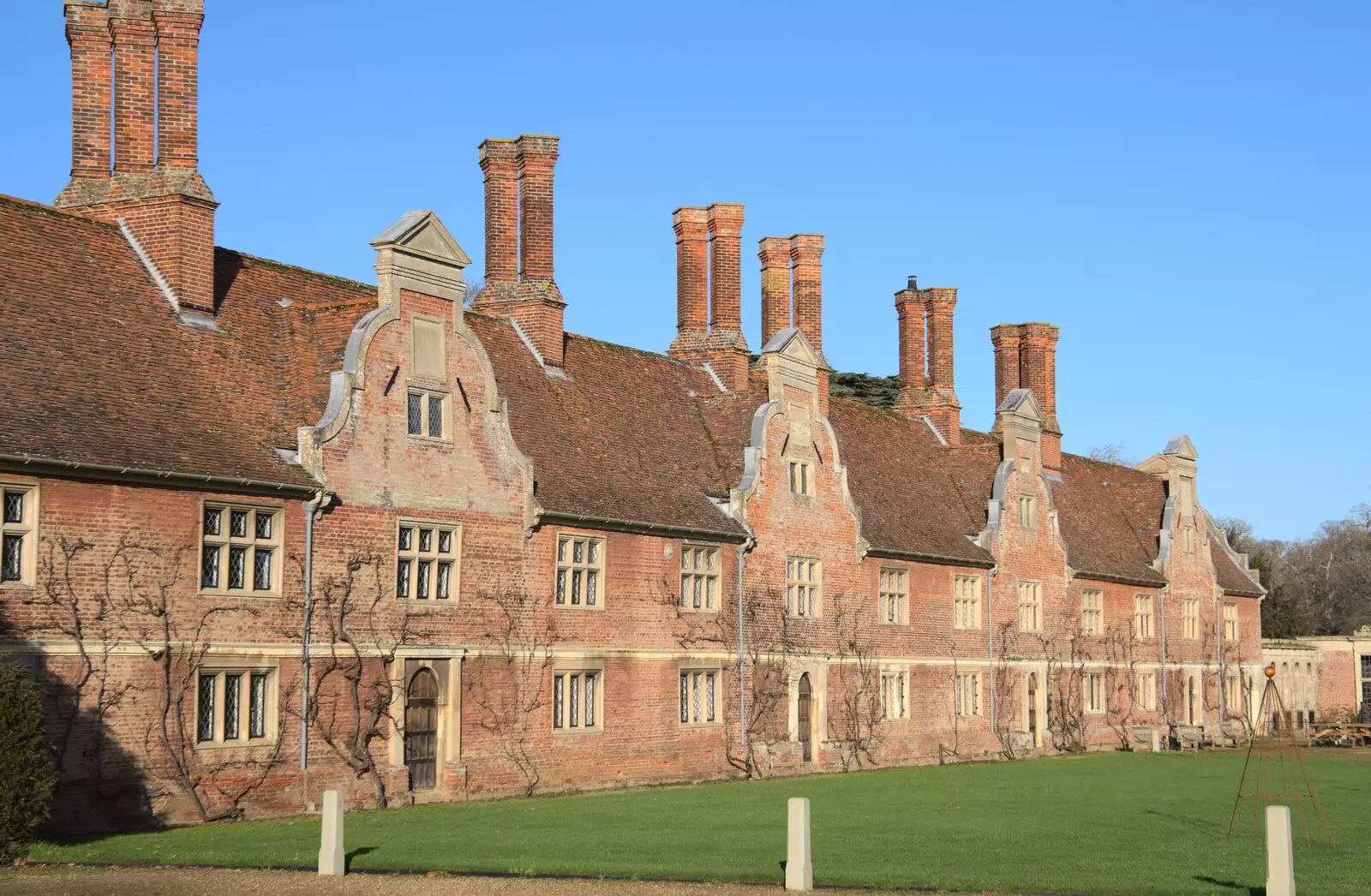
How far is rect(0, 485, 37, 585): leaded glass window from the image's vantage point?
19781 mm

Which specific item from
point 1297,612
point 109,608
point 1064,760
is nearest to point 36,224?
point 109,608

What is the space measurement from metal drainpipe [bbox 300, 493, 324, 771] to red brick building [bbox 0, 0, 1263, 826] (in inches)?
1.6

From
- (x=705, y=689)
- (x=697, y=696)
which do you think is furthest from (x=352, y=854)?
(x=705, y=689)

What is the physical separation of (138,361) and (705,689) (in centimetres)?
1308

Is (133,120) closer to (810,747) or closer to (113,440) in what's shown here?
(113,440)

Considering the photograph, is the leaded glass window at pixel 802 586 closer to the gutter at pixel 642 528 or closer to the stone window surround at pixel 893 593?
the gutter at pixel 642 528

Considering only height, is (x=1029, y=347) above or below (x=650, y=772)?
above

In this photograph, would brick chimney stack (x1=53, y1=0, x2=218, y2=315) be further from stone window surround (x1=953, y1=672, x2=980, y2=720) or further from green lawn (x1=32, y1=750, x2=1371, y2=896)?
stone window surround (x1=953, y1=672, x2=980, y2=720)

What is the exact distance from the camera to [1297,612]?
78.4m

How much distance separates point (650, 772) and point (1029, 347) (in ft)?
82.9

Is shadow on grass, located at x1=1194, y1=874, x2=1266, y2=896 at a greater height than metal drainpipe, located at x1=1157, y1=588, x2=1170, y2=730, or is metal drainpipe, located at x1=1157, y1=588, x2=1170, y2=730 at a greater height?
metal drainpipe, located at x1=1157, y1=588, x2=1170, y2=730

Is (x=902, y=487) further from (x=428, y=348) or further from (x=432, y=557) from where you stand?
(x=432, y=557)

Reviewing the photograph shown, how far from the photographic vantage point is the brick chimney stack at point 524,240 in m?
31.8

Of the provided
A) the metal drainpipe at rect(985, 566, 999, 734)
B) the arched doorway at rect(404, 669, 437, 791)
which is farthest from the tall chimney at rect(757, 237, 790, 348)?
the arched doorway at rect(404, 669, 437, 791)
